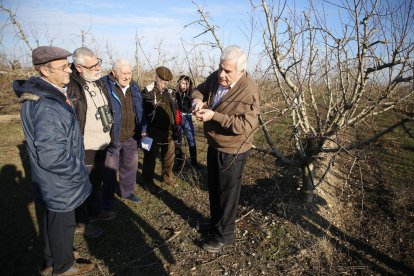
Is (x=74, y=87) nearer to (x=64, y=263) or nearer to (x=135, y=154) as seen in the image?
(x=135, y=154)

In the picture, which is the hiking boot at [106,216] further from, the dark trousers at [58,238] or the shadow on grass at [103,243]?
the dark trousers at [58,238]

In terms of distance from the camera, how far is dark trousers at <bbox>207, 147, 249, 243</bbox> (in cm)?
270

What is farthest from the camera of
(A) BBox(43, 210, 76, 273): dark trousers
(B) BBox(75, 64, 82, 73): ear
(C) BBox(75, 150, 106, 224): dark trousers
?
(A) BBox(43, 210, 76, 273): dark trousers

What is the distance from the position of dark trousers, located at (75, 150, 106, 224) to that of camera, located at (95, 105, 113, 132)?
30 centimetres

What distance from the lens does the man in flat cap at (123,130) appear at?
3.23 meters

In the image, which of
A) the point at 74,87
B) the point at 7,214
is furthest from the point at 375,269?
the point at 7,214

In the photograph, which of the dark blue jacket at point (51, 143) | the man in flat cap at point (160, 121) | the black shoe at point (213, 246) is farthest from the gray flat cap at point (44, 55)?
the black shoe at point (213, 246)

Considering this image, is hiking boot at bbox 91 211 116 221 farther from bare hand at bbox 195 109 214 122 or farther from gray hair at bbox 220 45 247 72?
gray hair at bbox 220 45 247 72

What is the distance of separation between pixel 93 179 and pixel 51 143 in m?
1.25

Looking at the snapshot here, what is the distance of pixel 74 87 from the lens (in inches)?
108

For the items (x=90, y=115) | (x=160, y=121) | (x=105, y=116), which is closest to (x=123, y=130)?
(x=105, y=116)

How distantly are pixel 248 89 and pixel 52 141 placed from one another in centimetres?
161

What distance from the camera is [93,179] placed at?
320cm

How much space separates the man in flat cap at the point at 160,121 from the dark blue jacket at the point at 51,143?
1536 mm
